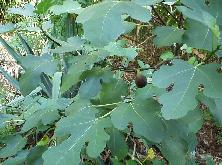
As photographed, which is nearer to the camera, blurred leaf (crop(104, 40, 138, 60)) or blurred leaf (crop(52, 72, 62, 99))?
blurred leaf (crop(104, 40, 138, 60))

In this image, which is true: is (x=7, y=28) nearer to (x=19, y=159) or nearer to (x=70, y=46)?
(x=70, y=46)

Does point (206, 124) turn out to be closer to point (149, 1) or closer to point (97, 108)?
point (97, 108)

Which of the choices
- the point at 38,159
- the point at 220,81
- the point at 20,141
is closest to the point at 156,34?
the point at 220,81

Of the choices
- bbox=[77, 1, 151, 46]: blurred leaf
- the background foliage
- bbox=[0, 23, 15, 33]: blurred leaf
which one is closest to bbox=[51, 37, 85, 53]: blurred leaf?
the background foliage

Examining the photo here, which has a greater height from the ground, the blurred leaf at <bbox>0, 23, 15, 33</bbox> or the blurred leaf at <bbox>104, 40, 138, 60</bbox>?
the blurred leaf at <bbox>0, 23, 15, 33</bbox>

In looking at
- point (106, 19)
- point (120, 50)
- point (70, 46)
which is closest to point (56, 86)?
point (120, 50)

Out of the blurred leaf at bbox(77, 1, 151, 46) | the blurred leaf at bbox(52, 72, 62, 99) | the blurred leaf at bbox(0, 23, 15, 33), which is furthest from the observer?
the blurred leaf at bbox(52, 72, 62, 99)

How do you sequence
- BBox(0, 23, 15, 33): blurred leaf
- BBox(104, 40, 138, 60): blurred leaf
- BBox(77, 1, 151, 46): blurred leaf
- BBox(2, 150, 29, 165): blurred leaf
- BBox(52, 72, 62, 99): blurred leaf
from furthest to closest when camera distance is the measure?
BBox(52, 72, 62, 99): blurred leaf → BBox(2, 150, 29, 165): blurred leaf → BBox(104, 40, 138, 60): blurred leaf → BBox(0, 23, 15, 33): blurred leaf → BBox(77, 1, 151, 46): blurred leaf

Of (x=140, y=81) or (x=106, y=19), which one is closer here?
(x=106, y=19)

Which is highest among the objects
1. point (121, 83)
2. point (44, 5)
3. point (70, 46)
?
point (44, 5)

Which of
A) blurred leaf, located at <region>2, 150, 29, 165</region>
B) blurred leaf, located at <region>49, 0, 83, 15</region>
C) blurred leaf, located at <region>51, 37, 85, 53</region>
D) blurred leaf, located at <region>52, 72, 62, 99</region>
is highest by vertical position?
blurred leaf, located at <region>49, 0, 83, 15</region>

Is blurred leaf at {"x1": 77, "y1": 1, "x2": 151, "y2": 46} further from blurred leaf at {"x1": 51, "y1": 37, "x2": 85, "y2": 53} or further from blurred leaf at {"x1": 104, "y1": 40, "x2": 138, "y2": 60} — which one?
blurred leaf at {"x1": 104, "y1": 40, "x2": 138, "y2": 60}

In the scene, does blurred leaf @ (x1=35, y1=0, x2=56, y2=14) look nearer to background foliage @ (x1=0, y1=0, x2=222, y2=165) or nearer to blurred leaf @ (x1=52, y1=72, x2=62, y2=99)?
background foliage @ (x1=0, y1=0, x2=222, y2=165)

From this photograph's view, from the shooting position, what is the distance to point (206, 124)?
147 inches
